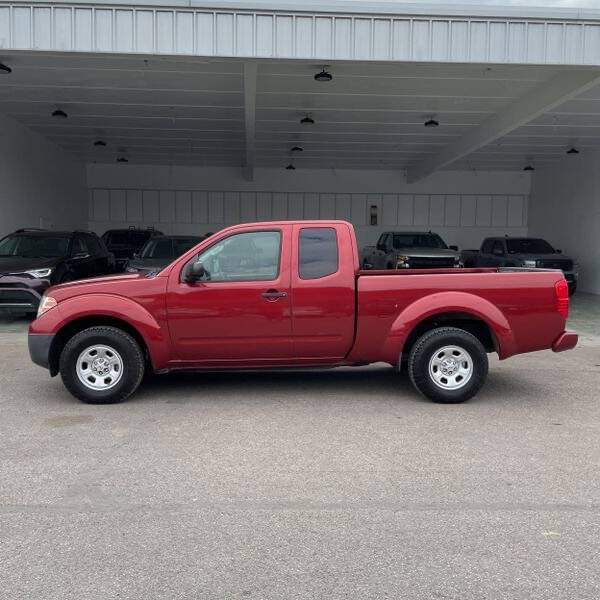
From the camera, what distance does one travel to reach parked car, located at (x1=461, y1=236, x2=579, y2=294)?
55.2 ft

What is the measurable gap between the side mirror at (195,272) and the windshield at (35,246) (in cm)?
710

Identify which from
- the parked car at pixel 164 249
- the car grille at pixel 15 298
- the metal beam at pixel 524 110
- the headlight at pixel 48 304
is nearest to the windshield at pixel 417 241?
the metal beam at pixel 524 110

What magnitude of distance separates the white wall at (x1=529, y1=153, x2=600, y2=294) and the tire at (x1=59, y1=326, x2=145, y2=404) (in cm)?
1667

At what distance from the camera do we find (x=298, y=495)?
13.7 feet

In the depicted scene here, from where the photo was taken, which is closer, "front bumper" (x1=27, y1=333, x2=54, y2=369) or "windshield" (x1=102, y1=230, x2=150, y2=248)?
"front bumper" (x1=27, y1=333, x2=54, y2=369)

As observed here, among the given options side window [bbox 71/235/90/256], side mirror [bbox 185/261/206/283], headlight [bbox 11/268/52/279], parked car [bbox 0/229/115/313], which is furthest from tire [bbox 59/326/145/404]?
side window [bbox 71/235/90/256]

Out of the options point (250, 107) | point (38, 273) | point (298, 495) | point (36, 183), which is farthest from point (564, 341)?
point (36, 183)

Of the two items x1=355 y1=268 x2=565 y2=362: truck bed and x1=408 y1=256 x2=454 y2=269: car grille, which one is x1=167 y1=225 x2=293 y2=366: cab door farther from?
x1=408 y1=256 x2=454 y2=269: car grille

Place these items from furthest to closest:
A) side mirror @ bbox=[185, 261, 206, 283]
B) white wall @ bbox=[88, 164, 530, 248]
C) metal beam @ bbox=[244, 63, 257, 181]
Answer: white wall @ bbox=[88, 164, 530, 248]
metal beam @ bbox=[244, 63, 257, 181]
side mirror @ bbox=[185, 261, 206, 283]

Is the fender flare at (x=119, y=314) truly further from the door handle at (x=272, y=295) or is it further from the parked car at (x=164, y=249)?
the parked car at (x=164, y=249)

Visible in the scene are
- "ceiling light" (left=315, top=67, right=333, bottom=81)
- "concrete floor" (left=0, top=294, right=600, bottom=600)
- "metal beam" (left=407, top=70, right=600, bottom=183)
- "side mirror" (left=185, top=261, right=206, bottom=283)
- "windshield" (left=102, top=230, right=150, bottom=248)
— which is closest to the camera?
"concrete floor" (left=0, top=294, right=600, bottom=600)

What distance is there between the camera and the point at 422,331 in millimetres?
6727

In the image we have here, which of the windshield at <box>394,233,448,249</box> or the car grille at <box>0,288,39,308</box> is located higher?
the windshield at <box>394,233,448,249</box>

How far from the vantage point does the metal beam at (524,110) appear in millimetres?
11727
